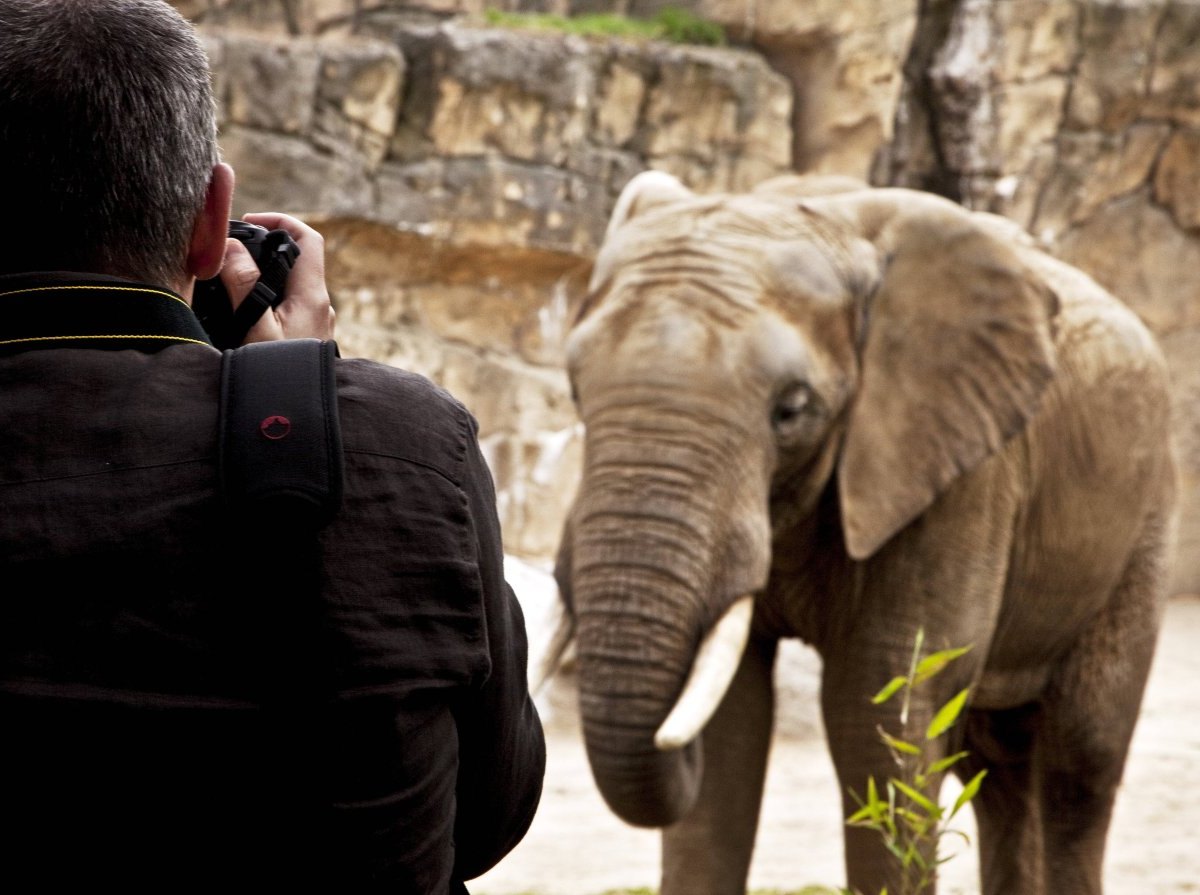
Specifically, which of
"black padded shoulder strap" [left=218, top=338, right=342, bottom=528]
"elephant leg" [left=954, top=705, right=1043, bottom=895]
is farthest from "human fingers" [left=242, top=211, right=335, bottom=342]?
"elephant leg" [left=954, top=705, right=1043, bottom=895]

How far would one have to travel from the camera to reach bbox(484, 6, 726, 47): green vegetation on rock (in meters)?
11.9

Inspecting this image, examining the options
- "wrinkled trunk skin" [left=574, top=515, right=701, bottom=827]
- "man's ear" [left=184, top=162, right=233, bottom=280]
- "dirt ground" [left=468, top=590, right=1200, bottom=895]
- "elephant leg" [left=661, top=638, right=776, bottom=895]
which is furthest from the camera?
Answer: "dirt ground" [left=468, top=590, right=1200, bottom=895]

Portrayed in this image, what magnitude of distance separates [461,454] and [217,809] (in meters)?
0.30

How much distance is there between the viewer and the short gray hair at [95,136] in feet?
3.91

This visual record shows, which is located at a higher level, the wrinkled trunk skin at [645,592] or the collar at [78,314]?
the collar at [78,314]

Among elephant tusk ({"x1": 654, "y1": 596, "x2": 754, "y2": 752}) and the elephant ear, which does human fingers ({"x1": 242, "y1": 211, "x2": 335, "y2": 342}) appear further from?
the elephant ear

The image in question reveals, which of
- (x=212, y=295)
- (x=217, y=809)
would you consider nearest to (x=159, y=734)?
(x=217, y=809)

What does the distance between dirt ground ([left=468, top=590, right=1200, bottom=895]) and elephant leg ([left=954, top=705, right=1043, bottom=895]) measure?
242 millimetres

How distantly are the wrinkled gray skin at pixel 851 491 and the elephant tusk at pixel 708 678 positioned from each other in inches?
1.5

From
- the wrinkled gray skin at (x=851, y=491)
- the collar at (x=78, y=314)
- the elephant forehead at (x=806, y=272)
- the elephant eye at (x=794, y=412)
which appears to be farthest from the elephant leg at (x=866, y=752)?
the collar at (x=78, y=314)

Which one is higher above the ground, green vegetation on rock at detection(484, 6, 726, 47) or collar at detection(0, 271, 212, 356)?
collar at detection(0, 271, 212, 356)

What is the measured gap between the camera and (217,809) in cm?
116

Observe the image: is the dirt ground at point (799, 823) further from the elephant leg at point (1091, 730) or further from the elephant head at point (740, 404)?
the elephant head at point (740, 404)

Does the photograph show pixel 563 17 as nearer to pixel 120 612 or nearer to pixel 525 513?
pixel 525 513
